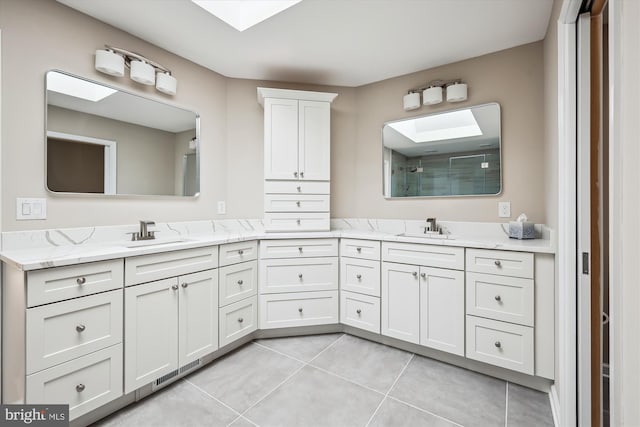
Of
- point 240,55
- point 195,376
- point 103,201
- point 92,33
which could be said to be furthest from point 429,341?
point 92,33

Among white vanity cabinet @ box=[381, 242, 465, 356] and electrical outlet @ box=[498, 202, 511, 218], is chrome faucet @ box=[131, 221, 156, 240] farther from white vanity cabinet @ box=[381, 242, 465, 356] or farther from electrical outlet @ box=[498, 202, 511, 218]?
electrical outlet @ box=[498, 202, 511, 218]

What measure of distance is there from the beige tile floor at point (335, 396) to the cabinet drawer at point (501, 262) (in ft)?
2.38

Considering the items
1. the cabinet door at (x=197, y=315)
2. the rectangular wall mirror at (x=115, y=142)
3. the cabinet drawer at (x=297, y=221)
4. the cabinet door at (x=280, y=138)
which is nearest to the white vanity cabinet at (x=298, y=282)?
the cabinet drawer at (x=297, y=221)

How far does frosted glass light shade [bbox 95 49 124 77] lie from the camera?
188 centimetres

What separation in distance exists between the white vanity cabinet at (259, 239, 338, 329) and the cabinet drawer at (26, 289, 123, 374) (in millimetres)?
1078

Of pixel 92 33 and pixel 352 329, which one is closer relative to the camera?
pixel 92 33

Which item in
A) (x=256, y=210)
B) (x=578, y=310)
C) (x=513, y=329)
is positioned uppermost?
(x=256, y=210)

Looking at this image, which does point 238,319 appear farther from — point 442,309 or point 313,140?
point 313,140

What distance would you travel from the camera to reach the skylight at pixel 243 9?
6.15 feet

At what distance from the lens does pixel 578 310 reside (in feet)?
4.35

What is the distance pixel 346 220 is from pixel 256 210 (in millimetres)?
928

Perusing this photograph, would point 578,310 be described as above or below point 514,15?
below

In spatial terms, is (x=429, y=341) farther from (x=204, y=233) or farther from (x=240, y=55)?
(x=240, y=55)

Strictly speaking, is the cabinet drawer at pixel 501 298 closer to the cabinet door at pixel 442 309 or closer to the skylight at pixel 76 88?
the cabinet door at pixel 442 309
